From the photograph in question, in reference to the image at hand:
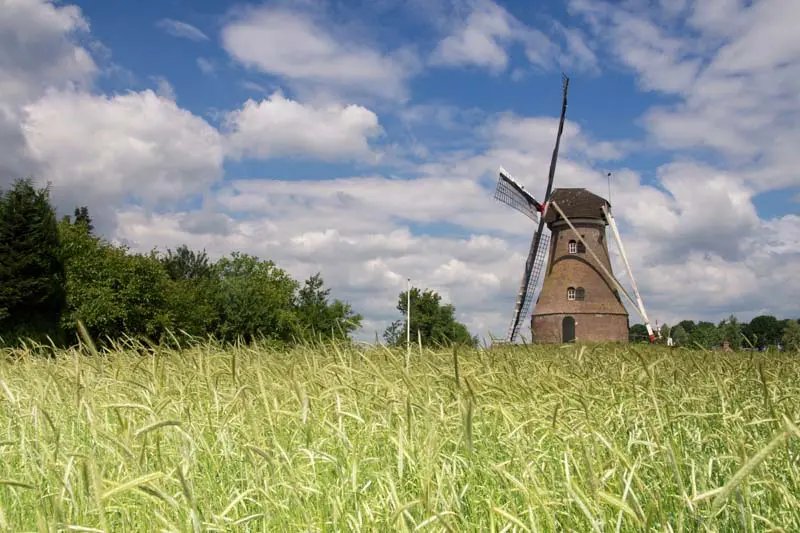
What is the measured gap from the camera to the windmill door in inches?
1583

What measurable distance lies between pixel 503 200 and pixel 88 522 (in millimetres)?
41607

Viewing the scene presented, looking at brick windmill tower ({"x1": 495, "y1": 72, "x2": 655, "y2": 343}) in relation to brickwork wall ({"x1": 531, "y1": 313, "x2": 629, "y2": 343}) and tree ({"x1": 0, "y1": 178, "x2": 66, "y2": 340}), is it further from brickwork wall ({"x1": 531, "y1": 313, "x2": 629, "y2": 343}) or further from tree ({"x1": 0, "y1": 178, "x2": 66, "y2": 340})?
tree ({"x1": 0, "y1": 178, "x2": 66, "y2": 340})

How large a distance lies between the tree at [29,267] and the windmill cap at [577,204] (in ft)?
88.7

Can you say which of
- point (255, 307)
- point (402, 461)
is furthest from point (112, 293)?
point (402, 461)

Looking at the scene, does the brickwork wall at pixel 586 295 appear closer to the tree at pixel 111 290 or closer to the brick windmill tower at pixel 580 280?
the brick windmill tower at pixel 580 280

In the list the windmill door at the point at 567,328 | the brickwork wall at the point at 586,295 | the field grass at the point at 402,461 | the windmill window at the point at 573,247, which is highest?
the windmill window at the point at 573,247

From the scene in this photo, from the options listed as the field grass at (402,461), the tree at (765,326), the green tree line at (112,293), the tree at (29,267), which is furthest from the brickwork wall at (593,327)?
the tree at (765,326)

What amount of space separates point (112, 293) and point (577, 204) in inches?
1067

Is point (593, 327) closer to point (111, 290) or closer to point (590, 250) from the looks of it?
point (590, 250)

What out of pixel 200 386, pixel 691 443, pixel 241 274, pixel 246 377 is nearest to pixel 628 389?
pixel 691 443

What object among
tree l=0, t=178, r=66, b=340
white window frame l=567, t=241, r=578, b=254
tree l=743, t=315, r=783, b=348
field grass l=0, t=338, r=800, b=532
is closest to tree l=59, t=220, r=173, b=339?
tree l=0, t=178, r=66, b=340

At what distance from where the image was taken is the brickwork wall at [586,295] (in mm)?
39844

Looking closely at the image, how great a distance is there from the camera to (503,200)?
4400 centimetres

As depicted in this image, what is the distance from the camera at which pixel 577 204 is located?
1622 inches
